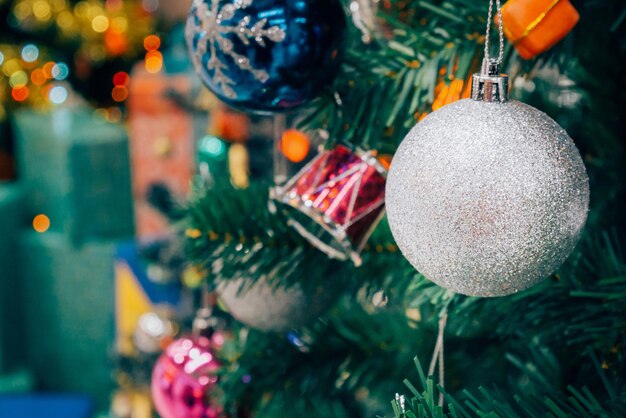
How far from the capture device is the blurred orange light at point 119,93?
1.72 m

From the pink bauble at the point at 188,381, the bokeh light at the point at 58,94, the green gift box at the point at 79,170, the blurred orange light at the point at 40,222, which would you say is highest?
the pink bauble at the point at 188,381

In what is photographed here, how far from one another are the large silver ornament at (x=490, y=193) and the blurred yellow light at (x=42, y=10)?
1482 millimetres

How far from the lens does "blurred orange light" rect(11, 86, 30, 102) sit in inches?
66.3

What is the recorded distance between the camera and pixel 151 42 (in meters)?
1.68

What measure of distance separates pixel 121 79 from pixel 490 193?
1501 millimetres

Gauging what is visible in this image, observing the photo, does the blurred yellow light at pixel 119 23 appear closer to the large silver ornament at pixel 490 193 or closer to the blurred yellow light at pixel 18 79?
the blurred yellow light at pixel 18 79

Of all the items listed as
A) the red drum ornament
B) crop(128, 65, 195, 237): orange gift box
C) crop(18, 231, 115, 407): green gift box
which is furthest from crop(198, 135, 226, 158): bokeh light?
crop(18, 231, 115, 407): green gift box

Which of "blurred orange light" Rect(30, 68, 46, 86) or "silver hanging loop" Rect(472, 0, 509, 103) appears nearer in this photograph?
"silver hanging loop" Rect(472, 0, 509, 103)

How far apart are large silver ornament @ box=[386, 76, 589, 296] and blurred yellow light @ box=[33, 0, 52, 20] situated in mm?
1482

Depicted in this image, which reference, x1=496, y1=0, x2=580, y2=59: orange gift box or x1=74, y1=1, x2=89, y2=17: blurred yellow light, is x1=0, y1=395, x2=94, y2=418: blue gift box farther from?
x1=496, y1=0, x2=580, y2=59: orange gift box

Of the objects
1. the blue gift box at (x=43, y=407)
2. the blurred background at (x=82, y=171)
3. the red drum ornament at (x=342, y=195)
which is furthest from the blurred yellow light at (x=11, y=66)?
the red drum ornament at (x=342, y=195)

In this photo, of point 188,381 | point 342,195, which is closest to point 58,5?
point 188,381

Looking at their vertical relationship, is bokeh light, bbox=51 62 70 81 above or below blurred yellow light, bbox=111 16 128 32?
below

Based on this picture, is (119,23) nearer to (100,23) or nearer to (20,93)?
(100,23)
